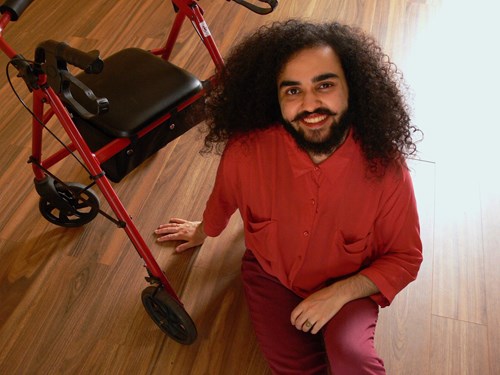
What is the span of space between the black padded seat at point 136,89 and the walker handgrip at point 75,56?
36 centimetres

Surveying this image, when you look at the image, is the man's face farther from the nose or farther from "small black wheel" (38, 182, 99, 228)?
"small black wheel" (38, 182, 99, 228)

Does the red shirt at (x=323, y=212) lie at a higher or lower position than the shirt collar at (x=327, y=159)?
lower

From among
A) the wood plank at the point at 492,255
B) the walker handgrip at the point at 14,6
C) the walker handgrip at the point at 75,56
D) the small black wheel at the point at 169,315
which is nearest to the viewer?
the walker handgrip at the point at 75,56

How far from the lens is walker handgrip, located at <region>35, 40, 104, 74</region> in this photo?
889 millimetres

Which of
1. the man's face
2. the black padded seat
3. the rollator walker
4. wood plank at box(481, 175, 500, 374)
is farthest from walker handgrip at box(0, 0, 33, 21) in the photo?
wood plank at box(481, 175, 500, 374)

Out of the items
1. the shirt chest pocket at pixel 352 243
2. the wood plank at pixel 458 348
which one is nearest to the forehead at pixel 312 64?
the shirt chest pocket at pixel 352 243

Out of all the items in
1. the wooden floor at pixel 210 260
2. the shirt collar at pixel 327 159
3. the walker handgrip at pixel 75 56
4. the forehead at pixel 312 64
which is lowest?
the wooden floor at pixel 210 260

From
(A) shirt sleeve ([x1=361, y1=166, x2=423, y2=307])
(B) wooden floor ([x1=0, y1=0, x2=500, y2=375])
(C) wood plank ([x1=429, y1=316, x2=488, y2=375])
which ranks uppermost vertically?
(A) shirt sleeve ([x1=361, y1=166, x2=423, y2=307])

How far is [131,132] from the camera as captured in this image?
134 cm

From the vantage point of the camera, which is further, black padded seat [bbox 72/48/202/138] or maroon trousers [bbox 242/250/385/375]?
black padded seat [bbox 72/48/202/138]

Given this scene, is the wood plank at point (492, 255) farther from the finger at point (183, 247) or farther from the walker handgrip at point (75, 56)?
the walker handgrip at point (75, 56)

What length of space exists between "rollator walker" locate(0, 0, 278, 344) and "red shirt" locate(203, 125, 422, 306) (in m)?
0.32

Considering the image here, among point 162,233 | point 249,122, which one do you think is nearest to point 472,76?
point 249,122

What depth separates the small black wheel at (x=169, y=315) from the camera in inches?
49.8
